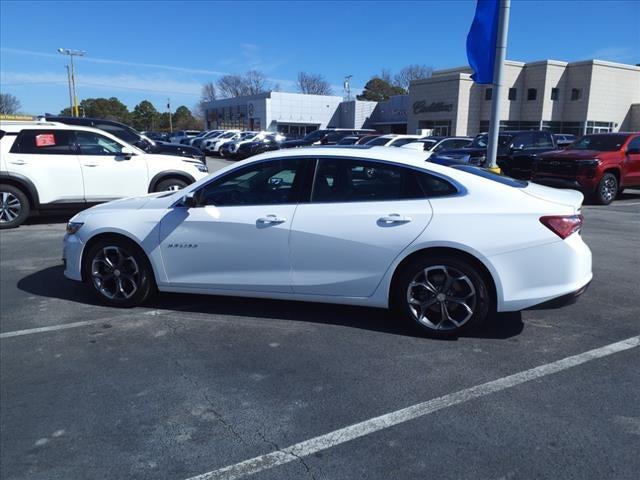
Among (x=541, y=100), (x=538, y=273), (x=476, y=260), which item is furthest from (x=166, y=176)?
(x=541, y=100)

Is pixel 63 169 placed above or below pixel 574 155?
below

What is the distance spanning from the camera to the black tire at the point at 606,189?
12336 mm

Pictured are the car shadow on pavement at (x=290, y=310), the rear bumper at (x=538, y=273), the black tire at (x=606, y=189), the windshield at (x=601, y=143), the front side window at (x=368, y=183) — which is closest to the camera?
the rear bumper at (x=538, y=273)

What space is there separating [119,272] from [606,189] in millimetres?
11709

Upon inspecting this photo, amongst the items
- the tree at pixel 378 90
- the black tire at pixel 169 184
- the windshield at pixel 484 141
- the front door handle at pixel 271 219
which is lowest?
the black tire at pixel 169 184

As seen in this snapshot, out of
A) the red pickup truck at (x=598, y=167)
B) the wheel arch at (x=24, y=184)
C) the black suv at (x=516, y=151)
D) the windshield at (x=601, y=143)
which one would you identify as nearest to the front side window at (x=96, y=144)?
the wheel arch at (x=24, y=184)

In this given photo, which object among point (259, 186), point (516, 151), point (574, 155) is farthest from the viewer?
point (516, 151)

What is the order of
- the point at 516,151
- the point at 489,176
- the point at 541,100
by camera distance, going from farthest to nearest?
the point at 541,100
the point at 516,151
the point at 489,176

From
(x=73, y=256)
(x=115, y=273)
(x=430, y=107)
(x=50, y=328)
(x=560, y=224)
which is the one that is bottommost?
(x=50, y=328)

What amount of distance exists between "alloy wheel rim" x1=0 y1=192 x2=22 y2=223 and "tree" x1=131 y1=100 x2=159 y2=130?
103362 millimetres

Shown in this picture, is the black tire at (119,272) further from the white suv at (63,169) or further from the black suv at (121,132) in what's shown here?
the black suv at (121,132)

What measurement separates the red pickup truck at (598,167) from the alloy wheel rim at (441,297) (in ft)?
32.2

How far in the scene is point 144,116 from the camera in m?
106

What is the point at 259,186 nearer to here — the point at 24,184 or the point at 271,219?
the point at 271,219
